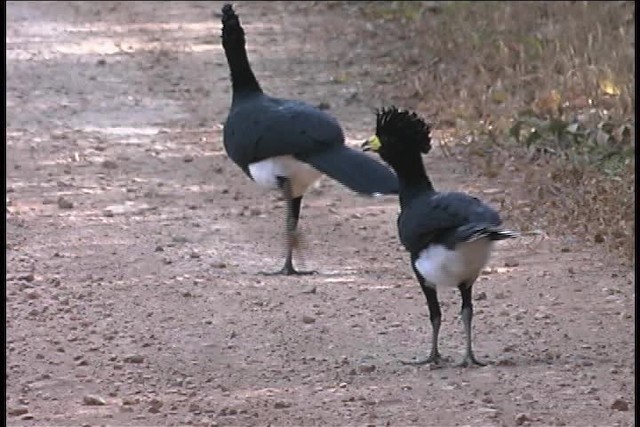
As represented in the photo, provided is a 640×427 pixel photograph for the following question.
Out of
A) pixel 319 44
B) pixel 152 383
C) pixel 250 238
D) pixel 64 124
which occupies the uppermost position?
pixel 319 44

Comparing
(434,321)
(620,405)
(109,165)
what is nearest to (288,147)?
(434,321)

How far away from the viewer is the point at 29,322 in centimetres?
672

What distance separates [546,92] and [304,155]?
13.7 ft

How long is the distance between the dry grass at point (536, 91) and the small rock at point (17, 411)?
3.37 m

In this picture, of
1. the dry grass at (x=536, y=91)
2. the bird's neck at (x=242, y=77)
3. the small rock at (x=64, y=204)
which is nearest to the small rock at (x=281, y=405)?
the bird's neck at (x=242, y=77)

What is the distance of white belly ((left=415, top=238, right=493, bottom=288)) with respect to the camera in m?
5.70

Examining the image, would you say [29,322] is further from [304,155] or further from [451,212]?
[451,212]

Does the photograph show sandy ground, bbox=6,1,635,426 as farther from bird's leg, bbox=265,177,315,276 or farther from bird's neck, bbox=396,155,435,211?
bird's neck, bbox=396,155,435,211

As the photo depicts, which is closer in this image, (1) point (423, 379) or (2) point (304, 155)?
(1) point (423, 379)

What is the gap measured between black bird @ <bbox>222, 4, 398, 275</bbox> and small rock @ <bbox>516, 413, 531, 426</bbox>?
131cm

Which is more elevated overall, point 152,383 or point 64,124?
point 64,124

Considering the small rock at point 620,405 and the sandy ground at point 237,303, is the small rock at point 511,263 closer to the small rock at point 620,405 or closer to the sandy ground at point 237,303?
the sandy ground at point 237,303

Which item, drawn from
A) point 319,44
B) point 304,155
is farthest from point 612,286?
point 319,44

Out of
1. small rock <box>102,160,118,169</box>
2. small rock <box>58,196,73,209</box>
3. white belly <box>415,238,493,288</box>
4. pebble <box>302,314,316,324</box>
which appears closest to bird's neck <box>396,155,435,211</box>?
white belly <box>415,238,493,288</box>
